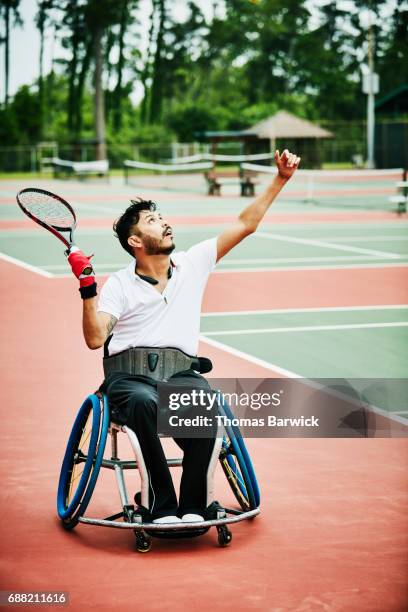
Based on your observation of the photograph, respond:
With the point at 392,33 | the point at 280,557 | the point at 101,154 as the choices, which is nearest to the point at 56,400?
the point at 280,557

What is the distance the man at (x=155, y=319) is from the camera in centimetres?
463

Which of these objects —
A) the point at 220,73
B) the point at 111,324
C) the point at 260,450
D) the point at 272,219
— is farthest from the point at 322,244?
the point at 220,73

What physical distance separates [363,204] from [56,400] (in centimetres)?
2184

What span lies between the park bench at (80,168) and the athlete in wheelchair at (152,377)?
125ft

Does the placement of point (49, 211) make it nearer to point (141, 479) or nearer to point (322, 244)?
point (141, 479)

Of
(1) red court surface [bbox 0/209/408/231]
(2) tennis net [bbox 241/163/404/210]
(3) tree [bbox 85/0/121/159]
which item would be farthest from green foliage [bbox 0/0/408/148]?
(1) red court surface [bbox 0/209/408/231]

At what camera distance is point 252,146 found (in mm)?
49094

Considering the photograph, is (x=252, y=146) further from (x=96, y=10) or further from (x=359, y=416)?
(x=359, y=416)

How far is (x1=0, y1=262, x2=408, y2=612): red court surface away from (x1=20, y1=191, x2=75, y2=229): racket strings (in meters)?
1.25

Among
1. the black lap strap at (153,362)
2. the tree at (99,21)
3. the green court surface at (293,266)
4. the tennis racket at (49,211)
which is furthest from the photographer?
the tree at (99,21)

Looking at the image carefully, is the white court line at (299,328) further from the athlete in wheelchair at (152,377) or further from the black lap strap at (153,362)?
the black lap strap at (153,362)

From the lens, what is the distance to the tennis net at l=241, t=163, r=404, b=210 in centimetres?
2841

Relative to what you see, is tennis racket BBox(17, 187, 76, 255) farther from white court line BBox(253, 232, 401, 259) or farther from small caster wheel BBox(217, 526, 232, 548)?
white court line BBox(253, 232, 401, 259)

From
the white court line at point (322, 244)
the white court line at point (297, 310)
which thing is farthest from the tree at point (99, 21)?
the white court line at point (297, 310)
